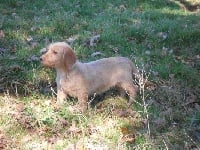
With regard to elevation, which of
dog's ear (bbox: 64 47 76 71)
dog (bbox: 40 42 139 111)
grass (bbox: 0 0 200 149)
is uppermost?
dog's ear (bbox: 64 47 76 71)

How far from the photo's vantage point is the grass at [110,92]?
594 centimetres

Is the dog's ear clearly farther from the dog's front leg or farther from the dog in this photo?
the dog's front leg

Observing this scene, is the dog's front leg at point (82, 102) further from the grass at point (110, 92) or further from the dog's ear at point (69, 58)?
the dog's ear at point (69, 58)

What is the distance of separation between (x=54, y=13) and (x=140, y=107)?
5618mm

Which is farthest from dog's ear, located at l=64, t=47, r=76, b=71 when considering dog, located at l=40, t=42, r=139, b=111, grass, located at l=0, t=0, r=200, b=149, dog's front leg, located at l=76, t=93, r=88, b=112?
grass, located at l=0, t=0, r=200, b=149

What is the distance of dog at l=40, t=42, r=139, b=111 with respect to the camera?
21.9ft

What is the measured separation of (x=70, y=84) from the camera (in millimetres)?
6797

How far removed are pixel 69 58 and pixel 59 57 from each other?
148 millimetres

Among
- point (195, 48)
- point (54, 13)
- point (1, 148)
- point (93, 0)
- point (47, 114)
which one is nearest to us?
point (1, 148)

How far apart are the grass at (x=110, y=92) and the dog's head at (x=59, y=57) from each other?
555mm

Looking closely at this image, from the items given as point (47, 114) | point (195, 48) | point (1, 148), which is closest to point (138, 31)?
point (195, 48)

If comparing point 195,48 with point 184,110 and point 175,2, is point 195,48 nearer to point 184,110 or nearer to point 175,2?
point 184,110

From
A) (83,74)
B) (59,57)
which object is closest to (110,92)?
(83,74)

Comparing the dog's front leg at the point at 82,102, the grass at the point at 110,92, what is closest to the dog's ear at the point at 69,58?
the dog's front leg at the point at 82,102
